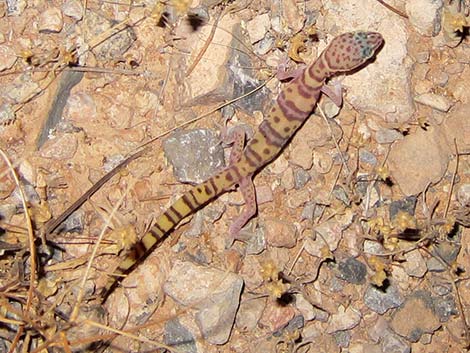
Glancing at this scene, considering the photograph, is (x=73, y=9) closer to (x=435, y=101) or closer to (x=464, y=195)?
(x=435, y=101)

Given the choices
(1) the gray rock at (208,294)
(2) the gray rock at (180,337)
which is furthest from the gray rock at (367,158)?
(2) the gray rock at (180,337)

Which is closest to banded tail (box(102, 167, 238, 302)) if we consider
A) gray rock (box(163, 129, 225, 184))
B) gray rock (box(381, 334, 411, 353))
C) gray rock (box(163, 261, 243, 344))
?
gray rock (box(163, 129, 225, 184))

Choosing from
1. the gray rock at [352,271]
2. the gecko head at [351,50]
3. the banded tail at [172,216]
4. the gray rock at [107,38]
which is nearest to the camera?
the banded tail at [172,216]

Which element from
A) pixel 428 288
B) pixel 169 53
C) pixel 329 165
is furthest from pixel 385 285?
pixel 169 53

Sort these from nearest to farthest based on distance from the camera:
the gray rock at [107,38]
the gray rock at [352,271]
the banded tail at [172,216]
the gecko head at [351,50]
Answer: the banded tail at [172,216] < the gecko head at [351,50] < the gray rock at [107,38] < the gray rock at [352,271]

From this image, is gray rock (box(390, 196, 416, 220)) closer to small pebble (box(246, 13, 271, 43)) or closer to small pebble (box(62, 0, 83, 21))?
small pebble (box(246, 13, 271, 43))

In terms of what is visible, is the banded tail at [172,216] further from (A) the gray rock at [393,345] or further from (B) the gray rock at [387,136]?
(A) the gray rock at [393,345]

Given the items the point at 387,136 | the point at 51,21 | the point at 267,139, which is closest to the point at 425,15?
the point at 387,136

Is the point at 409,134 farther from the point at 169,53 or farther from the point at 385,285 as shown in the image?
the point at 169,53
